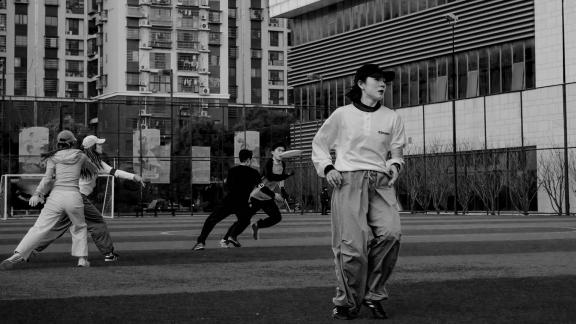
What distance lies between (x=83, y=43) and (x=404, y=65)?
62911mm

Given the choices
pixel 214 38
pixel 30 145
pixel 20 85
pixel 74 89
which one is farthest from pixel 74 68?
pixel 30 145

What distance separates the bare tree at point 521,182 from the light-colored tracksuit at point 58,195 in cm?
3892

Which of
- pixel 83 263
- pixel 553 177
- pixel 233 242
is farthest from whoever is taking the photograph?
pixel 553 177

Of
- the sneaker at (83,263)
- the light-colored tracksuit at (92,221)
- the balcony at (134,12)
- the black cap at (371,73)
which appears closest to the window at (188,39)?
the balcony at (134,12)

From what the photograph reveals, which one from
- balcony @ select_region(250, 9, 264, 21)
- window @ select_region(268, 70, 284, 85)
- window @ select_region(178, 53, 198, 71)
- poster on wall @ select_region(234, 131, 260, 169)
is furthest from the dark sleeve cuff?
window @ select_region(268, 70, 284, 85)

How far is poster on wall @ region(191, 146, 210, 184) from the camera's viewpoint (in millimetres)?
59719

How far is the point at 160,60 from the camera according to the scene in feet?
358

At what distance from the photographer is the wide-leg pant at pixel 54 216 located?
1387 centimetres

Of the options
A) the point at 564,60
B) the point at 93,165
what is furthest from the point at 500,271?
the point at 564,60

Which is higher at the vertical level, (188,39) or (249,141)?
(188,39)

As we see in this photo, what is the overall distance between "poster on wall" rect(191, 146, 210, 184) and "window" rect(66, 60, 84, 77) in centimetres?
6504

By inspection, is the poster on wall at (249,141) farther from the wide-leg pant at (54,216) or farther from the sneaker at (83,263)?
the wide-leg pant at (54,216)

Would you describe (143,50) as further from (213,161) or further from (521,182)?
(521,182)

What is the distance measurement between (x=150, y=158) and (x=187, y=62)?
53619 mm
